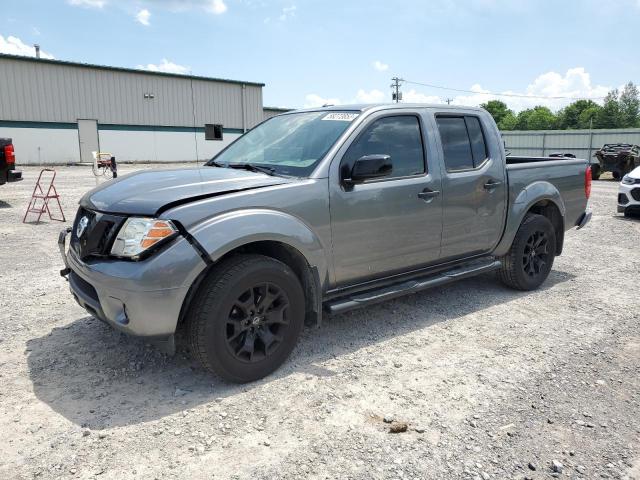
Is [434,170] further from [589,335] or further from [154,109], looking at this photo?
[154,109]

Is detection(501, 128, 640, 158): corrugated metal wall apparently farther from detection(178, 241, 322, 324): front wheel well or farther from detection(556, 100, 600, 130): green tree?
detection(556, 100, 600, 130): green tree

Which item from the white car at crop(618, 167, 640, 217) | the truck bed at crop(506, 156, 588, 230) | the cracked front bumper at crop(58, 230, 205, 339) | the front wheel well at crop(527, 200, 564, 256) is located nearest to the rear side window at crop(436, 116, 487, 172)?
the truck bed at crop(506, 156, 588, 230)

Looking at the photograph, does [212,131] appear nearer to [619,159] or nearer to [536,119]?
[619,159]

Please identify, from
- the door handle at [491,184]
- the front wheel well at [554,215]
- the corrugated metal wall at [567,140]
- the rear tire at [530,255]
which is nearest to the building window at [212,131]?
the corrugated metal wall at [567,140]

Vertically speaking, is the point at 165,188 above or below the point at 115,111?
below

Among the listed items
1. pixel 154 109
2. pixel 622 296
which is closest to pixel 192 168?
pixel 622 296

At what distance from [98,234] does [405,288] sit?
2354 mm

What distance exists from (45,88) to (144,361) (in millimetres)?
32373

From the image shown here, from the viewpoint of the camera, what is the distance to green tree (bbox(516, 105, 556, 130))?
11744 centimetres

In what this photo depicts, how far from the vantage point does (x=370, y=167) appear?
3.71 metres

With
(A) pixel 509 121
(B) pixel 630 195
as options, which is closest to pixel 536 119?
(A) pixel 509 121

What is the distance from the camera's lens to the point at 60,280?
5.76m

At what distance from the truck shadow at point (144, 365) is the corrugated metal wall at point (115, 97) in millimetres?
30856

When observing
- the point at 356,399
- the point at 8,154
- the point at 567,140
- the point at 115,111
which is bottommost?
the point at 356,399
